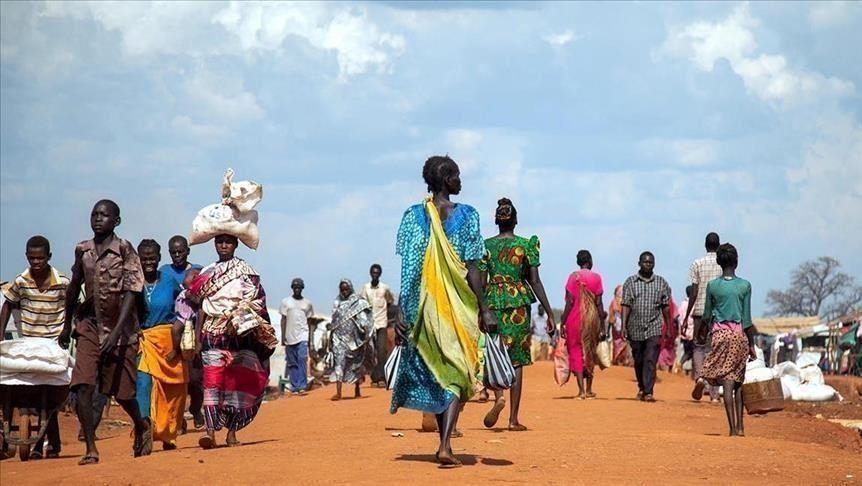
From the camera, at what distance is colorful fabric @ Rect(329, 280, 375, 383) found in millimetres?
21875

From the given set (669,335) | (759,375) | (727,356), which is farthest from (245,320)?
(669,335)

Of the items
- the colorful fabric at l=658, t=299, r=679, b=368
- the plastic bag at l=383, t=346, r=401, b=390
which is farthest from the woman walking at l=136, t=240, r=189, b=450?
the colorful fabric at l=658, t=299, r=679, b=368

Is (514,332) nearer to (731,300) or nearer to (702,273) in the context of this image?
(731,300)

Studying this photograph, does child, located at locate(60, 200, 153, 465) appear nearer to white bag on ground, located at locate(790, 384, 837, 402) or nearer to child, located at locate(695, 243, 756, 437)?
child, located at locate(695, 243, 756, 437)

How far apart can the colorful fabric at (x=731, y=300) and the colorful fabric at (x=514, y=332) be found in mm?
1792

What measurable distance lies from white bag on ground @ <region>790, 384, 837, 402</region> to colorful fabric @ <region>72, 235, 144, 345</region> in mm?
13532

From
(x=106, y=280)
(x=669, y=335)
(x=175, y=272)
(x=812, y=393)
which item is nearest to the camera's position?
(x=106, y=280)

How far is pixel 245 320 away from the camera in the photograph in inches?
477

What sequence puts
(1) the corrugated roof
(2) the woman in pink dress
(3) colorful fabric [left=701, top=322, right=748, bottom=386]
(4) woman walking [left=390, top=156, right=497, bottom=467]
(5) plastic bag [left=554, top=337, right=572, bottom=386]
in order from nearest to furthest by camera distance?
(4) woman walking [left=390, top=156, right=497, bottom=467] < (3) colorful fabric [left=701, top=322, right=748, bottom=386] < (2) the woman in pink dress < (5) plastic bag [left=554, top=337, right=572, bottom=386] < (1) the corrugated roof

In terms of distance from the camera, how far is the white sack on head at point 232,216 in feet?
41.0

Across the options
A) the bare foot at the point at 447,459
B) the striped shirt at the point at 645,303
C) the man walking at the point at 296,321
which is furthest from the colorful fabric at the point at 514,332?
the man walking at the point at 296,321

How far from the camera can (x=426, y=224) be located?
9.88 meters

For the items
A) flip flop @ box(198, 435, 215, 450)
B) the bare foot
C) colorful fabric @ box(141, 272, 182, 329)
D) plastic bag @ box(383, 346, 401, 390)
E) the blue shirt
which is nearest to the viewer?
the bare foot

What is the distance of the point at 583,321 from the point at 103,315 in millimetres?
9202
